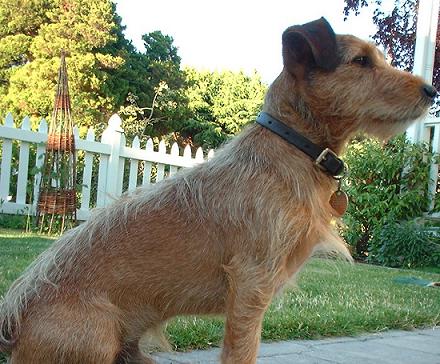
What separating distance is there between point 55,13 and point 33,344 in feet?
72.4

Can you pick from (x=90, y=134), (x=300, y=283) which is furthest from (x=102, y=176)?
(x=300, y=283)

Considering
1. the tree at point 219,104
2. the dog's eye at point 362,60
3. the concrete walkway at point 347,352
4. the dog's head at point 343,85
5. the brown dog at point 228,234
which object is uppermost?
the tree at point 219,104

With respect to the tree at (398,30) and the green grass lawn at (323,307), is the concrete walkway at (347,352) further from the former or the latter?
the tree at (398,30)

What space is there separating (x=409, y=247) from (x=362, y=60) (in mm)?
7410

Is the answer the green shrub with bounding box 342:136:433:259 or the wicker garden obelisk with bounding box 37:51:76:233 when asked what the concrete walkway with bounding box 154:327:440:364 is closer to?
the green shrub with bounding box 342:136:433:259

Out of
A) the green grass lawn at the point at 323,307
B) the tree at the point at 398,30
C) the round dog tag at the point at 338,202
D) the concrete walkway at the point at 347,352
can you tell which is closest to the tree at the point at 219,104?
the tree at the point at 398,30

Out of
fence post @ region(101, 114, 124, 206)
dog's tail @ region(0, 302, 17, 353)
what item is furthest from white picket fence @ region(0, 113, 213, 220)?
dog's tail @ region(0, 302, 17, 353)

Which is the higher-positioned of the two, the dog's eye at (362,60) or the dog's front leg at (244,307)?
the dog's eye at (362,60)

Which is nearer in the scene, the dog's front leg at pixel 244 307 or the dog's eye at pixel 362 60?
the dog's front leg at pixel 244 307

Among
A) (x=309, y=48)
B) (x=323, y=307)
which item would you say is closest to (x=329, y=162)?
(x=309, y=48)

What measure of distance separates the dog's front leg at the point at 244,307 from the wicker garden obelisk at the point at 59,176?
6.72 metres

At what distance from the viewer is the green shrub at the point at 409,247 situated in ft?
31.3

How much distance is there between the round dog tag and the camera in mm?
2842

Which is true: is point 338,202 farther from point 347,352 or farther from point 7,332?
point 7,332
